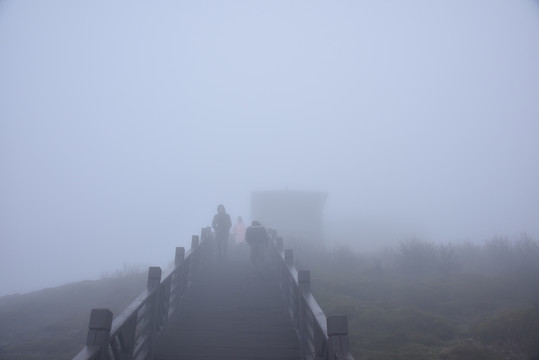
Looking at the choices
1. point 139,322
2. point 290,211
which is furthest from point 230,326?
point 290,211

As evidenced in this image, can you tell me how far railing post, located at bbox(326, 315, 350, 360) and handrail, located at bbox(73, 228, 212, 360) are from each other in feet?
9.35

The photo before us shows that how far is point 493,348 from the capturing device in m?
7.09

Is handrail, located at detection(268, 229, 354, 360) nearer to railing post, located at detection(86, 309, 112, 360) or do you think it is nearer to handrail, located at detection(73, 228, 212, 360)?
handrail, located at detection(73, 228, 212, 360)

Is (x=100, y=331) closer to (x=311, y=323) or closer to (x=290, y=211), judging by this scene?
(x=311, y=323)

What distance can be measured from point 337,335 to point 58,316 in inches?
469

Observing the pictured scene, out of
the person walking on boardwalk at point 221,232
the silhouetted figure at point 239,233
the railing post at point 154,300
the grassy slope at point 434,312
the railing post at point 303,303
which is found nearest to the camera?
the railing post at point 154,300

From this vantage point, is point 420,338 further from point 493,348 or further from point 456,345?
point 493,348

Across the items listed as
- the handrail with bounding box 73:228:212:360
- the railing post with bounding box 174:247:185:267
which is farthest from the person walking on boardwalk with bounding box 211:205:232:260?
the railing post with bounding box 174:247:185:267

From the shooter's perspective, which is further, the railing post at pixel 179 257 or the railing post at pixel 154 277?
the railing post at pixel 179 257

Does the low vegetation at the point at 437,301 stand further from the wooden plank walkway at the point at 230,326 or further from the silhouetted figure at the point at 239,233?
the silhouetted figure at the point at 239,233

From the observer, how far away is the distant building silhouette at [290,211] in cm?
2909

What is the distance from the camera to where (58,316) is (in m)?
12.8

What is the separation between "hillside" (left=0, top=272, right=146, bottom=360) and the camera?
942 cm

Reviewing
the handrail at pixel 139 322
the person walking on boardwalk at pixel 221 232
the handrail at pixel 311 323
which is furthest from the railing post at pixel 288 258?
the person walking on boardwalk at pixel 221 232
